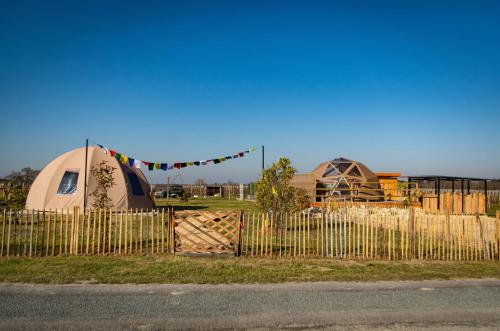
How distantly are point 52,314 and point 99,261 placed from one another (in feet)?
13.6

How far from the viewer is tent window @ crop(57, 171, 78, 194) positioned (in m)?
22.6

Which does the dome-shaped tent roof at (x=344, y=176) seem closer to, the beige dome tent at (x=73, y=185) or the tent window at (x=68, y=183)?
the beige dome tent at (x=73, y=185)

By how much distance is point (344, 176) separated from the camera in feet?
109

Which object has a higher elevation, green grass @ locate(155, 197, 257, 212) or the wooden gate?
the wooden gate

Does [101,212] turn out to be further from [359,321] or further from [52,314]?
[359,321]

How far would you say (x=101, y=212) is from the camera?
37.3ft

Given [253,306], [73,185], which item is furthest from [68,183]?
[253,306]

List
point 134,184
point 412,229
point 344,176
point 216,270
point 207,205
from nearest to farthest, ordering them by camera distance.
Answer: point 216,270
point 412,229
point 134,184
point 344,176
point 207,205

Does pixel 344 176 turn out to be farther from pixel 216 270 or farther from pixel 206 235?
pixel 216 270

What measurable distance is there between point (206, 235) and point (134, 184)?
15.0m

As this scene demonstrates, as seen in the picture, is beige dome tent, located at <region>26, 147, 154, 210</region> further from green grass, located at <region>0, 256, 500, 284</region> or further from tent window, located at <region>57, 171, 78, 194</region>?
green grass, located at <region>0, 256, 500, 284</region>

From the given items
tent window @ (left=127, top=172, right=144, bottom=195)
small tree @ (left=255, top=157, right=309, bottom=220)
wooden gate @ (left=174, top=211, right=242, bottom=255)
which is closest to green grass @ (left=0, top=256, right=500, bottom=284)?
wooden gate @ (left=174, top=211, right=242, bottom=255)

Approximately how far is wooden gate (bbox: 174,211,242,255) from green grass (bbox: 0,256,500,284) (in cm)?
35

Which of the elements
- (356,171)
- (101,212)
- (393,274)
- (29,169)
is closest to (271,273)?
(393,274)
